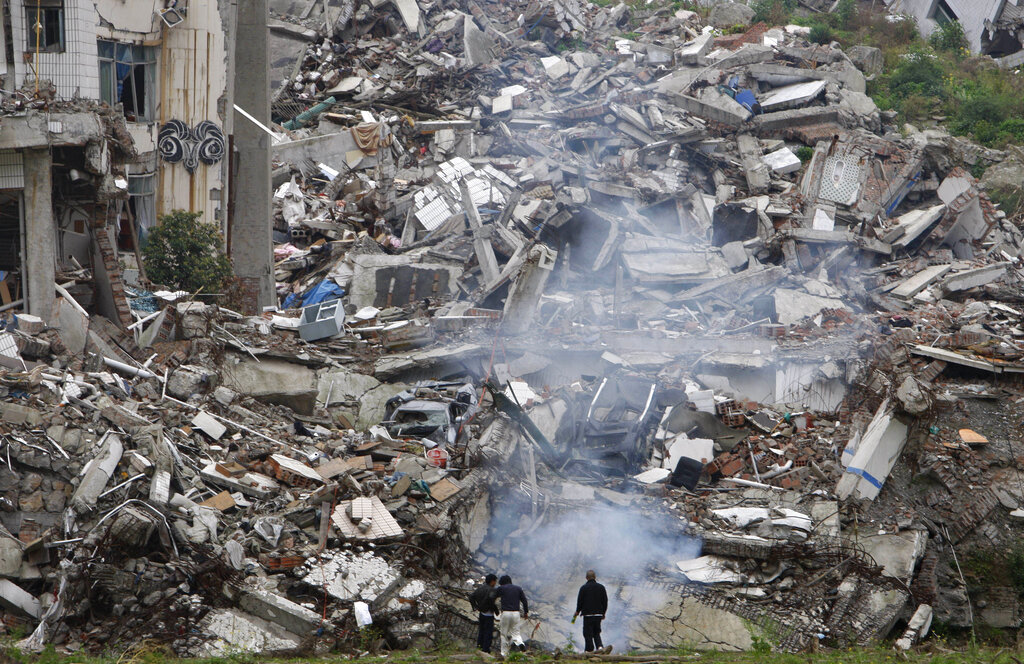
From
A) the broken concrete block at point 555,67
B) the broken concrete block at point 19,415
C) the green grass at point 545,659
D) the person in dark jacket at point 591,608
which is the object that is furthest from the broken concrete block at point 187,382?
the broken concrete block at point 555,67

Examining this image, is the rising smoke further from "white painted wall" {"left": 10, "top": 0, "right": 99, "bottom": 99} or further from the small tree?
"white painted wall" {"left": 10, "top": 0, "right": 99, "bottom": 99}

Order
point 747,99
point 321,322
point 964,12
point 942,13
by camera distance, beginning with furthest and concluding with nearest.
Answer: point 942,13, point 964,12, point 747,99, point 321,322

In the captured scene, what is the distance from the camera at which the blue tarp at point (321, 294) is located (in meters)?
14.9

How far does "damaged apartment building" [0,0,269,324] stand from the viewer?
A: 1009 centimetres

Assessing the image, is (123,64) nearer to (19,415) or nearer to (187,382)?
(187,382)

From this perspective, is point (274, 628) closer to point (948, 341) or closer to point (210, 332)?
point (210, 332)

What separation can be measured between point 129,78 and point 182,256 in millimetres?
2800

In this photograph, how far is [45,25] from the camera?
11664mm

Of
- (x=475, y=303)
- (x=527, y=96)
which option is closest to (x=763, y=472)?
(x=475, y=303)

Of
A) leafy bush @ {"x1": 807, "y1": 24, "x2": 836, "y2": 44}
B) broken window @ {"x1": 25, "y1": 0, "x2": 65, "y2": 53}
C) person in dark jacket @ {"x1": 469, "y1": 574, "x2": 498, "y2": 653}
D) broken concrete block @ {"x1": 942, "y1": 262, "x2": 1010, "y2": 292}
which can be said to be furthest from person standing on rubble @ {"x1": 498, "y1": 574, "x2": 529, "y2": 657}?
leafy bush @ {"x1": 807, "y1": 24, "x2": 836, "y2": 44}

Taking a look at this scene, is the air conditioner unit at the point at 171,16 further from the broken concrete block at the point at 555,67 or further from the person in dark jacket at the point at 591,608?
the person in dark jacket at the point at 591,608

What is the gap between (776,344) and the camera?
40.9 feet

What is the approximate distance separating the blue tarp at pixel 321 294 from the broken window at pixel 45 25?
5.12 metres

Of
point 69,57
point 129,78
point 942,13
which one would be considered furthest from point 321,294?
point 942,13
